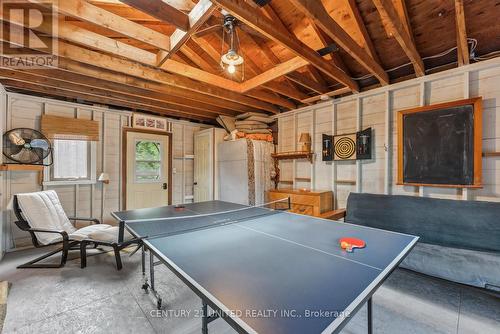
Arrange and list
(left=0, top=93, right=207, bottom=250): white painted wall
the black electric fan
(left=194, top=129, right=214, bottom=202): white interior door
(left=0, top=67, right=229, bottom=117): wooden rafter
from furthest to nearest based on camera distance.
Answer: (left=194, top=129, right=214, bottom=202): white interior door < (left=0, top=93, right=207, bottom=250): white painted wall < the black electric fan < (left=0, top=67, right=229, bottom=117): wooden rafter

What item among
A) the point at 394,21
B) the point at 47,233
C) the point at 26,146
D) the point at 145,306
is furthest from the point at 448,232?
the point at 26,146

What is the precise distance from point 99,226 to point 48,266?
2.34 ft

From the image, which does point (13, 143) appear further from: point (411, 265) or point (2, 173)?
point (411, 265)

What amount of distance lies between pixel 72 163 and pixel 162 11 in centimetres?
354

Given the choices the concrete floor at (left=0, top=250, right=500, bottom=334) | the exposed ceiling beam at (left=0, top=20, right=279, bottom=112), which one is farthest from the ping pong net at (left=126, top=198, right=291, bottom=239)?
the exposed ceiling beam at (left=0, top=20, right=279, bottom=112)

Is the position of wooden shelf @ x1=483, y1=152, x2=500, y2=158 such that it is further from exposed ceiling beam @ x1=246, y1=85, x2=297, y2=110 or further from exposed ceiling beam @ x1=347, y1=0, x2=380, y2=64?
exposed ceiling beam @ x1=246, y1=85, x2=297, y2=110

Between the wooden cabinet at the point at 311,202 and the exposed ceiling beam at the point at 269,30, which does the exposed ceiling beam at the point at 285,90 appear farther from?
the wooden cabinet at the point at 311,202

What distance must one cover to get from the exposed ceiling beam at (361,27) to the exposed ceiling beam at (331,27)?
16cm

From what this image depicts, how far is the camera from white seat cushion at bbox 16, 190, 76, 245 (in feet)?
9.46

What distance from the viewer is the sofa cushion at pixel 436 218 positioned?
7.53 ft

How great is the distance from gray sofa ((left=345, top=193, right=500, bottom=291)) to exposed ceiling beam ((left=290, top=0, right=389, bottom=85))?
1.85 meters

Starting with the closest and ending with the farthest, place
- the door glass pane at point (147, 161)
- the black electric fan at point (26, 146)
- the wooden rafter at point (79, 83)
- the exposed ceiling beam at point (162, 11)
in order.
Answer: the exposed ceiling beam at point (162, 11), the wooden rafter at point (79, 83), the black electric fan at point (26, 146), the door glass pane at point (147, 161)

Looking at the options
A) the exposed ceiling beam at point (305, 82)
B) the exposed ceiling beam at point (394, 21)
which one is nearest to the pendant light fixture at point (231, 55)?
the exposed ceiling beam at point (305, 82)

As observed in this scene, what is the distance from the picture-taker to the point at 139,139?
4695 millimetres
